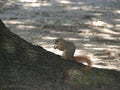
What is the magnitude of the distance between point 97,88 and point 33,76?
0.59 metres

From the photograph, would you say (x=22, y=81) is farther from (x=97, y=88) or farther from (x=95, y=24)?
(x=95, y=24)

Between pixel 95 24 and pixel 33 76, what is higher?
pixel 33 76

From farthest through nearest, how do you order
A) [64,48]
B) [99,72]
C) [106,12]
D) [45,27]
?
[106,12], [45,27], [64,48], [99,72]

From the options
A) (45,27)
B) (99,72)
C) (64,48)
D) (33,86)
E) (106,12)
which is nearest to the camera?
(33,86)

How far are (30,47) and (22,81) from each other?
1.60 ft

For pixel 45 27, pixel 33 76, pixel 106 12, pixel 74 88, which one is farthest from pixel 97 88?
pixel 106 12

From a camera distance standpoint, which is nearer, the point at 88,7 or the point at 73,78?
the point at 73,78

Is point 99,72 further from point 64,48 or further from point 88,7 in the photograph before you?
point 88,7

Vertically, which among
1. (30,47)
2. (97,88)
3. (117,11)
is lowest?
(117,11)

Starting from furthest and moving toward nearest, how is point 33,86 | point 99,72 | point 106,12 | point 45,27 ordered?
point 106,12 → point 45,27 → point 99,72 → point 33,86

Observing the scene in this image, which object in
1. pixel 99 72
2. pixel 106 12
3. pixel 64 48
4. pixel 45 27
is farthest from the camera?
pixel 106 12

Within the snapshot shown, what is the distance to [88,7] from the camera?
457 inches

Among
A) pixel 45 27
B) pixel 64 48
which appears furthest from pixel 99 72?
pixel 45 27

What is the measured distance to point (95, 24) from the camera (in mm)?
10086
